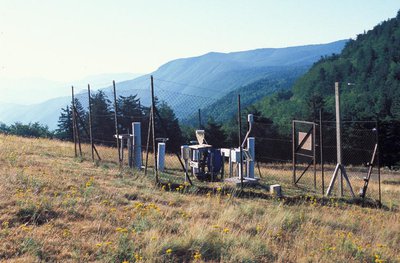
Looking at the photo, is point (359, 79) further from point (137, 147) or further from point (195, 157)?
point (137, 147)

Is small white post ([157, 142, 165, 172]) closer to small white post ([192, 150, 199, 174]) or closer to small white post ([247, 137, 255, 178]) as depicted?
small white post ([192, 150, 199, 174])

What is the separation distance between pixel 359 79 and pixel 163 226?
112118 millimetres

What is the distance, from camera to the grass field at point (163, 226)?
5312 mm

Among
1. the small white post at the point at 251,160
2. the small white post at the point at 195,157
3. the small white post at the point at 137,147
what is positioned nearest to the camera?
the small white post at the point at 195,157

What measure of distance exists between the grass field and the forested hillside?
214 ft

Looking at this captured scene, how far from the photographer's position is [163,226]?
6.27 meters

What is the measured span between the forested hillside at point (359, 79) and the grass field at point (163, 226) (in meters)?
65.3

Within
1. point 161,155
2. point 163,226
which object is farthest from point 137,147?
point 163,226

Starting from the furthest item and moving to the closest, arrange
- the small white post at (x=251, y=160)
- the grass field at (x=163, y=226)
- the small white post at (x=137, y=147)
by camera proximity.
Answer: the small white post at (x=137, y=147)
the small white post at (x=251, y=160)
the grass field at (x=163, y=226)

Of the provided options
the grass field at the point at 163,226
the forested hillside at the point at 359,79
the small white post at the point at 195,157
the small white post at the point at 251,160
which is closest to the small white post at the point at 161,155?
the small white post at the point at 195,157

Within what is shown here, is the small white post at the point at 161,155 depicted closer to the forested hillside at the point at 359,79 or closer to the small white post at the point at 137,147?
the small white post at the point at 137,147

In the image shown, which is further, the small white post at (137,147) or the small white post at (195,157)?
the small white post at (137,147)

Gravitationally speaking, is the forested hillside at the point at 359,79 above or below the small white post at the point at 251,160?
above

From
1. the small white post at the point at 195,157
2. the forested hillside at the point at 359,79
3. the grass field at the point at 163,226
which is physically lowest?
the grass field at the point at 163,226
